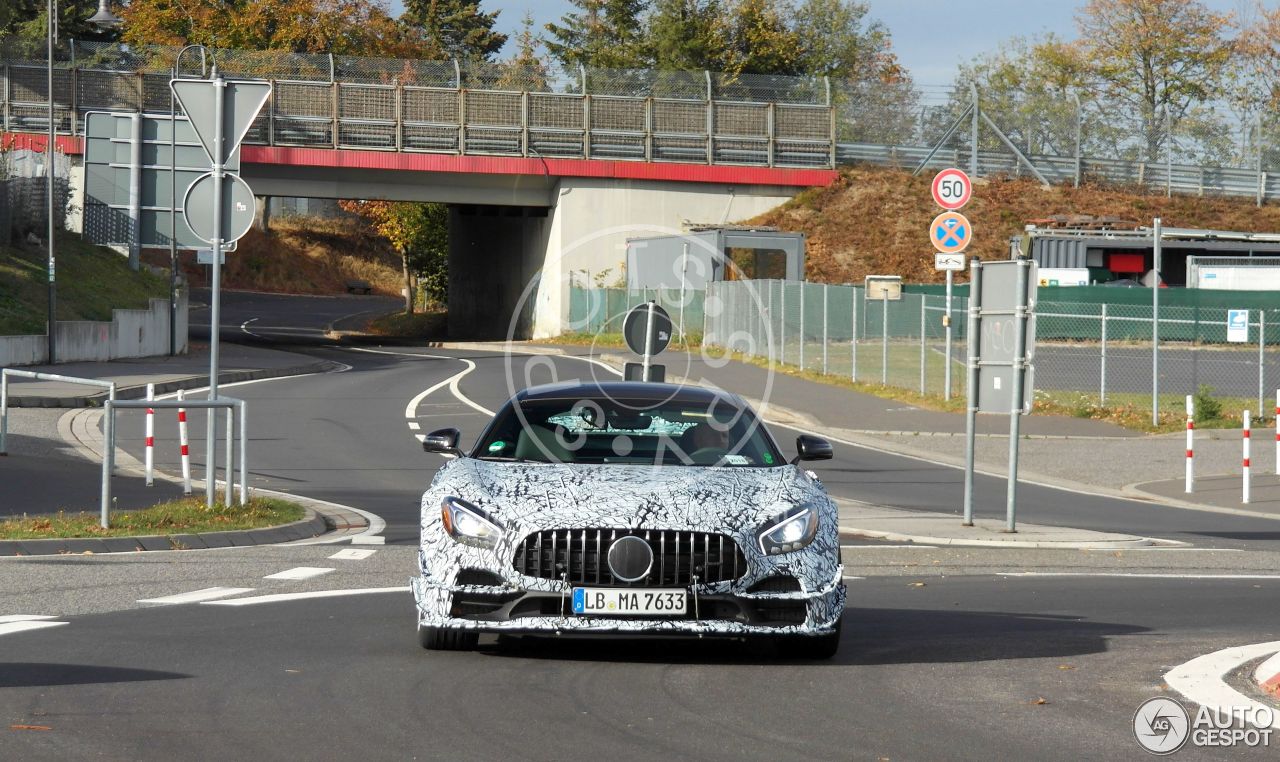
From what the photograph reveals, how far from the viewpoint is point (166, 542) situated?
13.0 metres

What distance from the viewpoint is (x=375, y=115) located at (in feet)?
194

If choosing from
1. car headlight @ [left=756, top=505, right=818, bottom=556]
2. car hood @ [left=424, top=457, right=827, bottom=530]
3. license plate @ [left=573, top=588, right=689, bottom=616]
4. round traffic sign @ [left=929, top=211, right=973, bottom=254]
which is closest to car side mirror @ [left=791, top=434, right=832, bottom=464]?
car hood @ [left=424, top=457, right=827, bottom=530]

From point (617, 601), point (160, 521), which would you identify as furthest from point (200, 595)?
A: point (617, 601)

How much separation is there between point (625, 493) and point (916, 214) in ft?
188

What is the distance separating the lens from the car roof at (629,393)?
9539 mm

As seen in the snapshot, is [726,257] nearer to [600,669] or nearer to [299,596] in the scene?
[299,596]

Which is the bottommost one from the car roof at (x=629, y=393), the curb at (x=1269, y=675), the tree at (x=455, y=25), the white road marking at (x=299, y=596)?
the white road marking at (x=299, y=596)

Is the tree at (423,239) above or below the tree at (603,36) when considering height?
below

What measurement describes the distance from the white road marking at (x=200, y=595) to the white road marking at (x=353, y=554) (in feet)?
6.12

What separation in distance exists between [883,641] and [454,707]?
2903 mm

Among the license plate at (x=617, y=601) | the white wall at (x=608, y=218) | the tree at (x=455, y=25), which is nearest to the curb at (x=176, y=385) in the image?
the white wall at (x=608, y=218)

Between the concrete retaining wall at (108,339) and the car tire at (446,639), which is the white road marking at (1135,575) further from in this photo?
the concrete retaining wall at (108,339)

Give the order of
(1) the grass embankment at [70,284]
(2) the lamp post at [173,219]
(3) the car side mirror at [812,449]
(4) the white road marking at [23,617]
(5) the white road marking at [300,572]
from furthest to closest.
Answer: (2) the lamp post at [173,219], (1) the grass embankment at [70,284], (5) the white road marking at [300,572], (3) the car side mirror at [812,449], (4) the white road marking at [23,617]

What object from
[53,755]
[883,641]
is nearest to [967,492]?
[883,641]
